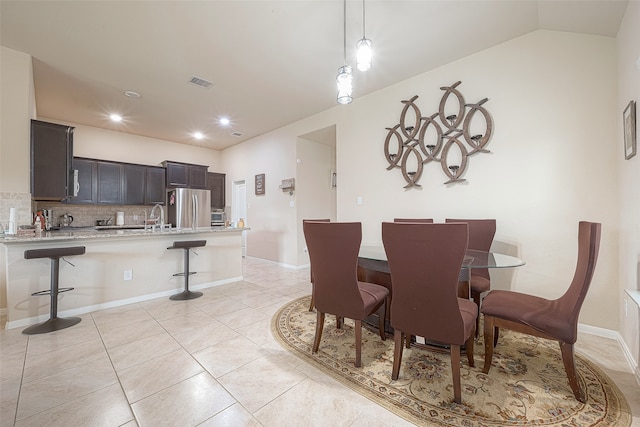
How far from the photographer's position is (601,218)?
2314 mm

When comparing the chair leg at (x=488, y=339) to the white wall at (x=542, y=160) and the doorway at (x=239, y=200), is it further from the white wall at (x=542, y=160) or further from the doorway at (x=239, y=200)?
the doorway at (x=239, y=200)

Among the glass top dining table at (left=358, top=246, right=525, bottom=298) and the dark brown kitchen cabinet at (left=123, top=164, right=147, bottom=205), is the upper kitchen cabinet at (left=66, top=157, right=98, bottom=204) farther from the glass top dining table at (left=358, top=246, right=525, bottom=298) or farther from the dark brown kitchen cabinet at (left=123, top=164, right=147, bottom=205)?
the glass top dining table at (left=358, top=246, right=525, bottom=298)

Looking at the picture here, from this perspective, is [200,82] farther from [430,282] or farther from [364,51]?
[430,282]

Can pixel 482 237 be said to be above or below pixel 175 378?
above

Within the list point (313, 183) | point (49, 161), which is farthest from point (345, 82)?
point (49, 161)

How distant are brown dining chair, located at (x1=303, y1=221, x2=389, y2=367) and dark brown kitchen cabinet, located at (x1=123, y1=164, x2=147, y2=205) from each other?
5.18m

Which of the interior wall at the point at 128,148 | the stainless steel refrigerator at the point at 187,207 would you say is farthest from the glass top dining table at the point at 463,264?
the interior wall at the point at 128,148

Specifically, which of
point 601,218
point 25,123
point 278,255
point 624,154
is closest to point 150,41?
point 25,123

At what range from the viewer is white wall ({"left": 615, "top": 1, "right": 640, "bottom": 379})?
1.81 m

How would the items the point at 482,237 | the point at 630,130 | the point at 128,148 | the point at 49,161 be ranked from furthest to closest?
the point at 128,148 → the point at 49,161 → the point at 482,237 → the point at 630,130

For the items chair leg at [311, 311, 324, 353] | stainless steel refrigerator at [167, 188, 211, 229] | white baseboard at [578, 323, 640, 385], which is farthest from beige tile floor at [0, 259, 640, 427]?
stainless steel refrigerator at [167, 188, 211, 229]

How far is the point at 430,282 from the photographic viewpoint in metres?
1.49

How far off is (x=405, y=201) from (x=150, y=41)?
138 inches

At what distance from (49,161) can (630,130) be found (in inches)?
225
